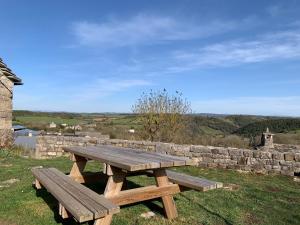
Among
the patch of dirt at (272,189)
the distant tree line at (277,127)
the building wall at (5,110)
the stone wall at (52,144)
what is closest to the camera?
the patch of dirt at (272,189)

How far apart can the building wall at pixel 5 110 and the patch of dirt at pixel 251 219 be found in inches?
372

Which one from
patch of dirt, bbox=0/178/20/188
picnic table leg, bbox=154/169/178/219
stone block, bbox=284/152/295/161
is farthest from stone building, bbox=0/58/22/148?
stone block, bbox=284/152/295/161

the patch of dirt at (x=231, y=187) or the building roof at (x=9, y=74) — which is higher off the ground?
the building roof at (x=9, y=74)

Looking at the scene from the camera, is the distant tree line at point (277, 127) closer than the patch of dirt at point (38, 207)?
No

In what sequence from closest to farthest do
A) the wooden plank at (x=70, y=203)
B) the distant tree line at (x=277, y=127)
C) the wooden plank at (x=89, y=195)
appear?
the wooden plank at (x=70, y=203)
the wooden plank at (x=89, y=195)
the distant tree line at (x=277, y=127)

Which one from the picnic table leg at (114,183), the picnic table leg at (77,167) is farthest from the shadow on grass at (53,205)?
the picnic table leg at (114,183)

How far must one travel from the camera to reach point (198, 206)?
529cm

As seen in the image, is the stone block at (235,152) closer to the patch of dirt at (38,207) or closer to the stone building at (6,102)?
the patch of dirt at (38,207)

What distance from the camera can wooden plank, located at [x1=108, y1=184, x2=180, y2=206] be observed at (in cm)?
417

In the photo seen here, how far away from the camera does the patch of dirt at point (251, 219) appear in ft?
15.6

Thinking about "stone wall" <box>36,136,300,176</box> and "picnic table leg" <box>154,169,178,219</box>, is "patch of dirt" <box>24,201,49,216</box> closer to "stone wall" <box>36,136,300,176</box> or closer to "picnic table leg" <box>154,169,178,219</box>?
"picnic table leg" <box>154,169,178,219</box>

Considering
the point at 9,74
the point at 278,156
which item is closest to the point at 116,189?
the point at 278,156

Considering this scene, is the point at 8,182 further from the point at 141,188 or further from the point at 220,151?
the point at 220,151

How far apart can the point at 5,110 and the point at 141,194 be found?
357 inches
